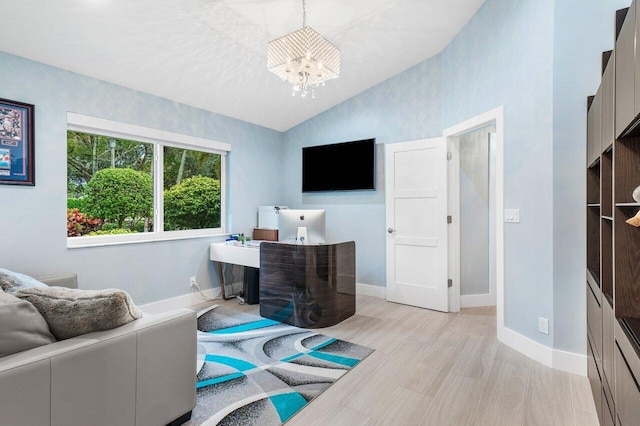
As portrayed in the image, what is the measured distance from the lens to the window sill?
10.3ft

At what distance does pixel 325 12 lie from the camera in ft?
9.57

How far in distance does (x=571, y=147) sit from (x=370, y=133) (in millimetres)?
2492

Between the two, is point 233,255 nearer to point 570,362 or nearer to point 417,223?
point 417,223

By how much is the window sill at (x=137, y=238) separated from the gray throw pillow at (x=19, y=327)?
2.02 m

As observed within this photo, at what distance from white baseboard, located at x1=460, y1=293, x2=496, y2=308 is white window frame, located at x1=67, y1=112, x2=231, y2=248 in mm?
Result: 3267

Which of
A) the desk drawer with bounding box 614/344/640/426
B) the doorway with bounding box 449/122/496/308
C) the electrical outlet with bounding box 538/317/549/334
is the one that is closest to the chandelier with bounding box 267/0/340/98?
the doorway with bounding box 449/122/496/308

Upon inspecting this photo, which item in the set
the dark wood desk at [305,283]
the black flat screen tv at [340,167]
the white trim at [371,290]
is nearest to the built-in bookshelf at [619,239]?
the dark wood desk at [305,283]

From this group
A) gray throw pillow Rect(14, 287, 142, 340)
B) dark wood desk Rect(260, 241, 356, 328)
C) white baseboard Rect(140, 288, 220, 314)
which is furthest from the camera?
white baseboard Rect(140, 288, 220, 314)

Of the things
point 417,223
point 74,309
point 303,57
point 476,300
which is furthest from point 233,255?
point 476,300

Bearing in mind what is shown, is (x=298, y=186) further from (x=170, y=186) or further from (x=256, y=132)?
(x=170, y=186)

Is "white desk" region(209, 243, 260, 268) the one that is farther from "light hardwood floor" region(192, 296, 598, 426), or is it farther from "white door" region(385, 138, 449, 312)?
"white door" region(385, 138, 449, 312)

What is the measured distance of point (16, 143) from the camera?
8.85 feet

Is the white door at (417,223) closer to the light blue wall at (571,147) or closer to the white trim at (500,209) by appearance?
the white trim at (500,209)

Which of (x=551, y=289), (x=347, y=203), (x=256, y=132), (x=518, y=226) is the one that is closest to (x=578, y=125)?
(x=518, y=226)
